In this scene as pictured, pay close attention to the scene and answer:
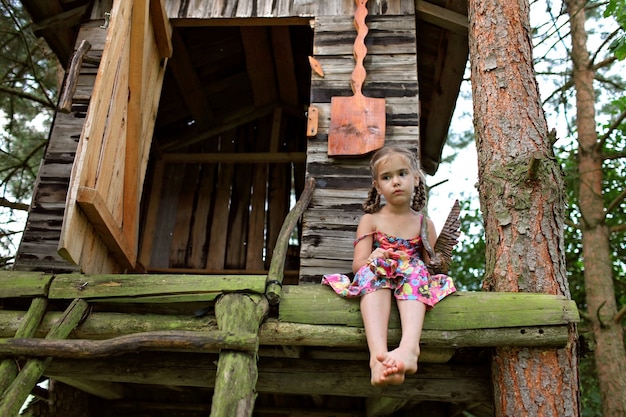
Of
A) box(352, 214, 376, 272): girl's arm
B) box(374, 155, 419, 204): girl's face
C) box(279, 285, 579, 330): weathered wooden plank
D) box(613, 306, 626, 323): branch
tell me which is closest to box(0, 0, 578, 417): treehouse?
box(279, 285, 579, 330): weathered wooden plank

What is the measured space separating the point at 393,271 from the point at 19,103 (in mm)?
7332

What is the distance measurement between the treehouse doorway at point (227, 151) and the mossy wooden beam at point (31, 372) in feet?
11.6

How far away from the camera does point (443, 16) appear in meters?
5.08

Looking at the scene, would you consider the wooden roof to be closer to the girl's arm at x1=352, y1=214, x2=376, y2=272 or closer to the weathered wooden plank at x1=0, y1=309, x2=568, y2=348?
the girl's arm at x1=352, y1=214, x2=376, y2=272

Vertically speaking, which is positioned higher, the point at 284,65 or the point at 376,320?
the point at 284,65

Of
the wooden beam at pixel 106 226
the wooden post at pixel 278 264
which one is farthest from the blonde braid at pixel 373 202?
the wooden beam at pixel 106 226

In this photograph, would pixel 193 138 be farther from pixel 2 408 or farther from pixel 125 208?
pixel 2 408

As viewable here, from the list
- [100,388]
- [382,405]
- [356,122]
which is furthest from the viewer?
[100,388]

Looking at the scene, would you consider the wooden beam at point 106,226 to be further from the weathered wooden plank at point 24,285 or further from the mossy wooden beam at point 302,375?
the mossy wooden beam at point 302,375

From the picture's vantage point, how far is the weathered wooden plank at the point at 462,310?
2883mm

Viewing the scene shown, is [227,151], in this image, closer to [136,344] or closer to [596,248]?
[596,248]

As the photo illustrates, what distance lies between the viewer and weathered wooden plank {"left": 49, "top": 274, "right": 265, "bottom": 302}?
10.2 feet

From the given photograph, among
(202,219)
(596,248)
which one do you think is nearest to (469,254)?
(596,248)

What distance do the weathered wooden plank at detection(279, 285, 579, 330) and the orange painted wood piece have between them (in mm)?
1587
